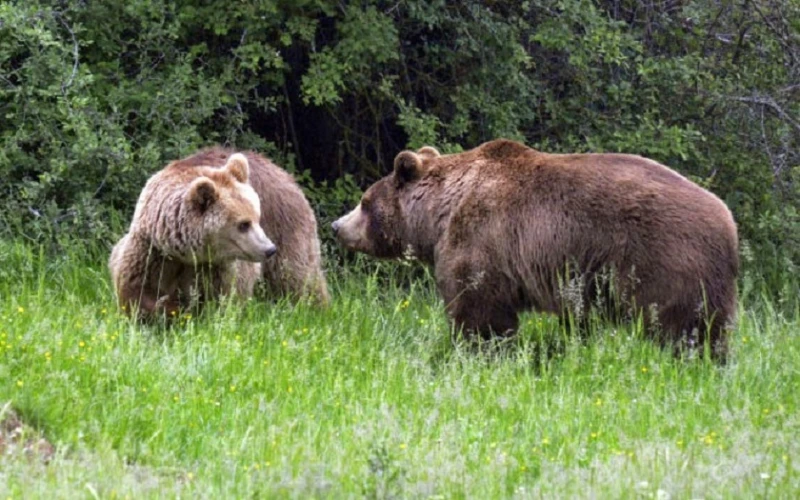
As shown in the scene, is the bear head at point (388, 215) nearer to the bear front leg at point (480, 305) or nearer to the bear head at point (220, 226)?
the bear front leg at point (480, 305)

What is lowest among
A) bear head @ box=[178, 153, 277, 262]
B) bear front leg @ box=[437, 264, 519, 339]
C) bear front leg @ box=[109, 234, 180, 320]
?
bear front leg @ box=[437, 264, 519, 339]

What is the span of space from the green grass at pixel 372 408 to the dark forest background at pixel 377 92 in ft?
6.45

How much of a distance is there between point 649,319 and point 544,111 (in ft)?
17.2

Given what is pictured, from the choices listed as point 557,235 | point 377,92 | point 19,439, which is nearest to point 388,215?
point 557,235

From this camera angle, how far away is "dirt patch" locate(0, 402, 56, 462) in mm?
5406

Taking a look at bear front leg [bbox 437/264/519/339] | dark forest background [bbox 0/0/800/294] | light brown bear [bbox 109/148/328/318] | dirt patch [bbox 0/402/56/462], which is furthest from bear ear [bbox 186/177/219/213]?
dirt patch [bbox 0/402/56/462]

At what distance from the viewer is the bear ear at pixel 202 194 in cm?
823

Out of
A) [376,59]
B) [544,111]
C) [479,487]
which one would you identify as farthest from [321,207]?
[479,487]

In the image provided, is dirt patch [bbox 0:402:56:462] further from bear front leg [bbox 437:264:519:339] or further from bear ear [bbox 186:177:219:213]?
bear front leg [bbox 437:264:519:339]

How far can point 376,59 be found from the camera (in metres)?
11.1

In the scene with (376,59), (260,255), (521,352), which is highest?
(376,59)

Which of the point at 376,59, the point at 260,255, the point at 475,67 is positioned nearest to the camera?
the point at 260,255

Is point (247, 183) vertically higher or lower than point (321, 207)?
higher

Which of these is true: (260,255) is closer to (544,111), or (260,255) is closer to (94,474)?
(94,474)
